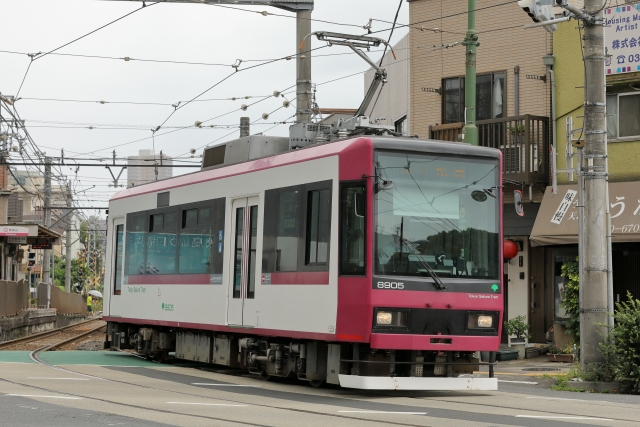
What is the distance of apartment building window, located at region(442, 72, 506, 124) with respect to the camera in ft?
83.5

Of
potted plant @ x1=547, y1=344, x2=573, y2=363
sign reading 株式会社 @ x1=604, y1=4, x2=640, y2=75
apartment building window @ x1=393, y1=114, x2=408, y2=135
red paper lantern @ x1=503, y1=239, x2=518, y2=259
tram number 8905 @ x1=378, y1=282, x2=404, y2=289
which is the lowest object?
potted plant @ x1=547, y1=344, x2=573, y2=363

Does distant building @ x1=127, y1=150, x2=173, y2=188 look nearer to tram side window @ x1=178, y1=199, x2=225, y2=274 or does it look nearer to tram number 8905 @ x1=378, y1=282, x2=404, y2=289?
tram side window @ x1=178, y1=199, x2=225, y2=274

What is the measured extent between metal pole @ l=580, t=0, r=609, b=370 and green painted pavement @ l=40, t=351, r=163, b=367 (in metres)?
8.67

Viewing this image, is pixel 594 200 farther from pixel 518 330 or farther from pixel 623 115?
pixel 623 115

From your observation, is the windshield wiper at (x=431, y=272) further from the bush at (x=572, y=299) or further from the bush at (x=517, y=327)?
the bush at (x=517, y=327)

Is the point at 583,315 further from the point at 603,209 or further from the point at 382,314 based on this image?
the point at 382,314

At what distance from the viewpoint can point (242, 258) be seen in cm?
1619

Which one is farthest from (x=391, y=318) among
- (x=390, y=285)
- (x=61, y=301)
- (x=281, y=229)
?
(x=61, y=301)

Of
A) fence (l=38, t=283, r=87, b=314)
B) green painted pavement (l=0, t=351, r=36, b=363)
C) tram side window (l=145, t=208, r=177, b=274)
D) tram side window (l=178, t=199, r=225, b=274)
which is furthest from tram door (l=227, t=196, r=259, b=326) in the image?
fence (l=38, t=283, r=87, b=314)

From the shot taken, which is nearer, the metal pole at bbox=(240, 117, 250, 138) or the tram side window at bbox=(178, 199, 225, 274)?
the tram side window at bbox=(178, 199, 225, 274)

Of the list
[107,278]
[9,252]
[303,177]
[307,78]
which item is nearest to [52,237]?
[9,252]

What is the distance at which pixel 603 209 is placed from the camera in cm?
1600

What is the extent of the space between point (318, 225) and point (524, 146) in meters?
11.0

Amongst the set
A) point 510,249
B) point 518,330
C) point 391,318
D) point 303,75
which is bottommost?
point 518,330
